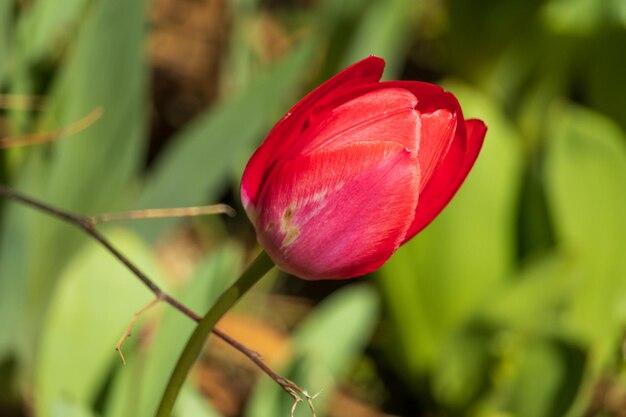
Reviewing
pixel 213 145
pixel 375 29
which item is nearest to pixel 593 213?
pixel 375 29

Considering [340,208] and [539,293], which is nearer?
[340,208]

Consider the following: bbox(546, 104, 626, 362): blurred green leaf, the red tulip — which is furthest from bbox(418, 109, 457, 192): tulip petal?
bbox(546, 104, 626, 362): blurred green leaf

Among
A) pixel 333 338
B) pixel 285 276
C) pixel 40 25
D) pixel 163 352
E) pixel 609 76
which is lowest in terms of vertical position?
pixel 285 276

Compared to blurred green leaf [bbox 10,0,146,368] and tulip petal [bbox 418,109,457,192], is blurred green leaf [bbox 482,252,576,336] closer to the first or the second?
blurred green leaf [bbox 10,0,146,368]

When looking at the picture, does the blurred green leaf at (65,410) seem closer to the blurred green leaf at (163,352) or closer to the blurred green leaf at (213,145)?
the blurred green leaf at (163,352)

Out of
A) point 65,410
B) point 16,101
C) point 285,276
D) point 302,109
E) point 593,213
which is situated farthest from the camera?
point 285,276

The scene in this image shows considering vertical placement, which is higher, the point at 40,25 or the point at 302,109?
the point at 302,109

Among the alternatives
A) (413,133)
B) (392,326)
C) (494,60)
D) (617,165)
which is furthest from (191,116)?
(413,133)

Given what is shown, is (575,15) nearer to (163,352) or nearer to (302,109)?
(163,352)
